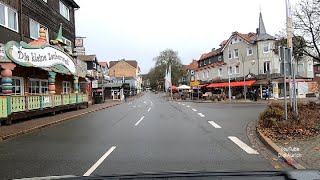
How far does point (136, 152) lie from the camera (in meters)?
8.78

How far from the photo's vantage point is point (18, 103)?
57.0 feet

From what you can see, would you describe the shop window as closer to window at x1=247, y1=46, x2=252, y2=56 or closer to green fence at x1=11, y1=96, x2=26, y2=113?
green fence at x1=11, y1=96, x2=26, y2=113

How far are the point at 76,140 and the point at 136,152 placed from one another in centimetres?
325

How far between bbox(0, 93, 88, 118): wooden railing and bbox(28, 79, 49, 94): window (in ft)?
5.39

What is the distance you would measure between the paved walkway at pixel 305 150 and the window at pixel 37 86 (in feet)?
58.5

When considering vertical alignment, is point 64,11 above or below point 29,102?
above

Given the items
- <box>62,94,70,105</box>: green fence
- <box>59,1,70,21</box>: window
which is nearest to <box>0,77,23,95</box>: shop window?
<box>62,94,70,105</box>: green fence

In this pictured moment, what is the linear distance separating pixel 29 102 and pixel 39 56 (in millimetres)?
3123

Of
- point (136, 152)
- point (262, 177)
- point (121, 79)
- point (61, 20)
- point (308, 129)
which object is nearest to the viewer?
point (262, 177)

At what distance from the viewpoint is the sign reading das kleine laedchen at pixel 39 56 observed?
697 inches

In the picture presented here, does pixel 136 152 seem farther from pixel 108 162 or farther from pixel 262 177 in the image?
pixel 262 177

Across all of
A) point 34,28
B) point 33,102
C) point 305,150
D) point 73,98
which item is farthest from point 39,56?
point 305,150

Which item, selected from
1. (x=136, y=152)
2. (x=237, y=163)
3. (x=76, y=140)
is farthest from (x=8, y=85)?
(x=237, y=163)

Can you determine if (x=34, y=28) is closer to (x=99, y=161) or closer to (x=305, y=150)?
(x=99, y=161)
